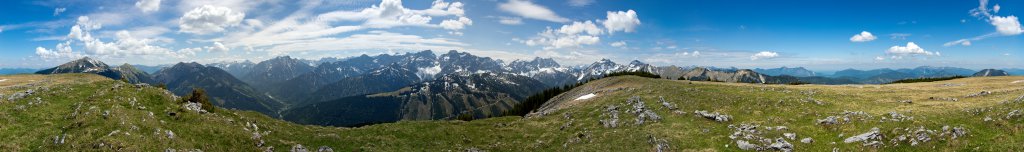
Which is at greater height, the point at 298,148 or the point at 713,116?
the point at 713,116

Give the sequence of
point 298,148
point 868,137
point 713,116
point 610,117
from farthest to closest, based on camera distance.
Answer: point 610,117 → point 713,116 → point 298,148 → point 868,137

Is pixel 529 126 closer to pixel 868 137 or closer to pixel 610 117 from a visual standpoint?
pixel 610 117

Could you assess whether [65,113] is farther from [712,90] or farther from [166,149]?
[712,90]

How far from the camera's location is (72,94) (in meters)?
38.3

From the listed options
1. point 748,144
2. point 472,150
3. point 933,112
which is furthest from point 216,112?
point 933,112

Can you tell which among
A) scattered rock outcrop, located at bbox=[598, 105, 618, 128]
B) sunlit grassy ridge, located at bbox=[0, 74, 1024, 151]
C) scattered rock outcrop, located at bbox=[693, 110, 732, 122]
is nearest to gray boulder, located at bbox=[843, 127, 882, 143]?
sunlit grassy ridge, located at bbox=[0, 74, 1024, 151]

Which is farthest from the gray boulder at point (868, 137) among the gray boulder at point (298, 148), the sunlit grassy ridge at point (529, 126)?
the gray boulder at point (298, 148)

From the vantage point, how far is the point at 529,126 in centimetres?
5212

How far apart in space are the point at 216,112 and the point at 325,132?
31.3 feet

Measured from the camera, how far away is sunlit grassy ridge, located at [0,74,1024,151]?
96.3 feet

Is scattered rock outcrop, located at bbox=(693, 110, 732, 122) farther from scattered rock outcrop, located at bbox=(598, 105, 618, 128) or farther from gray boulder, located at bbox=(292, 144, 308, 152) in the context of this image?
gray boulder, located at bbox=(292, 144, 308, 152)

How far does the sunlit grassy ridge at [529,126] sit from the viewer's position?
2934 cm

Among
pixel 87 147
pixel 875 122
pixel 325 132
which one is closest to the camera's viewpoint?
pixel 87 147

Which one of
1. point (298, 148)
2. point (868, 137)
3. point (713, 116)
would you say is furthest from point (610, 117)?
point (298, 148)
